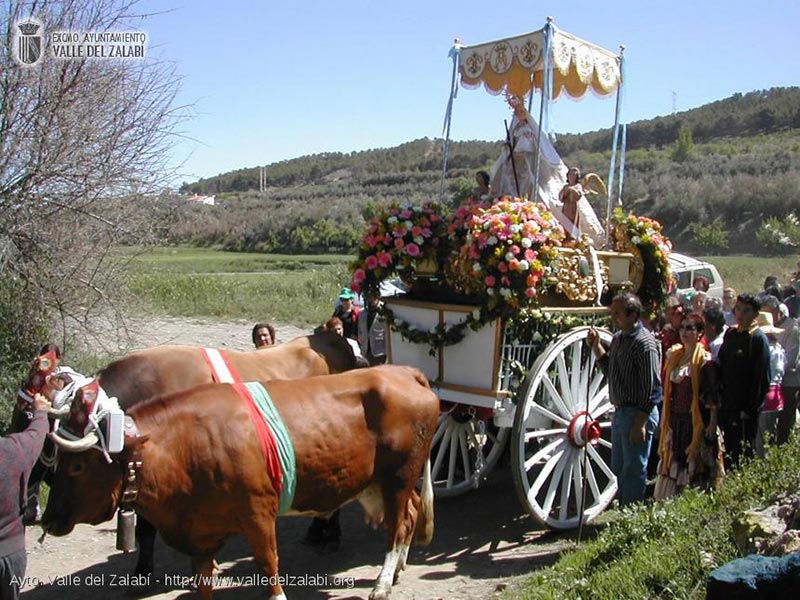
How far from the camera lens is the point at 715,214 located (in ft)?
137

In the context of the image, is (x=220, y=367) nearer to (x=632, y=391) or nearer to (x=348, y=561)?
(x=348, y=561)

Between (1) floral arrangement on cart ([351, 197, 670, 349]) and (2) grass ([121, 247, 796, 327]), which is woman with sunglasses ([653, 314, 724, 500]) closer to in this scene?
(1) floral arrangement on cart ([351, 197, 670, 349])

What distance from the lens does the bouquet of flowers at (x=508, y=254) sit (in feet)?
20.9

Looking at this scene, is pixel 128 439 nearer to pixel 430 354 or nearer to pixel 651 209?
pixel 430 354

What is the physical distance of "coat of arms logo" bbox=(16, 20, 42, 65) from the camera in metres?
8.60

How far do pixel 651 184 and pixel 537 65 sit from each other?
40.4 metres

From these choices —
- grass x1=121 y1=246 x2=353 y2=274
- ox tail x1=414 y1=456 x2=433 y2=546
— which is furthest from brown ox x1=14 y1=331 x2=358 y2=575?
grass x1=121 y1=246 x2=353 y2=274

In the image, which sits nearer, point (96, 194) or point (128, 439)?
point (128, 439)

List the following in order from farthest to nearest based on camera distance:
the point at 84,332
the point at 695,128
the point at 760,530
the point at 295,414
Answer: the point at 695,128, the point at 84,332, the point at 295,414, the point at 760,530

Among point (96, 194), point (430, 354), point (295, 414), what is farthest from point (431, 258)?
point (96, 194)

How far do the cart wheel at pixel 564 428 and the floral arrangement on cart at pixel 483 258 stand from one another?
1.50ft

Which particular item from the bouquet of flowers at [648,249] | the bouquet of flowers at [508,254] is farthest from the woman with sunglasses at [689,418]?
the bouquet of flowers at [648,249]

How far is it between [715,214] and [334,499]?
40.1m

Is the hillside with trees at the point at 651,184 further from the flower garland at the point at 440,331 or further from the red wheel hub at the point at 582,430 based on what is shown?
the red wheel hub at the point at 582,430
